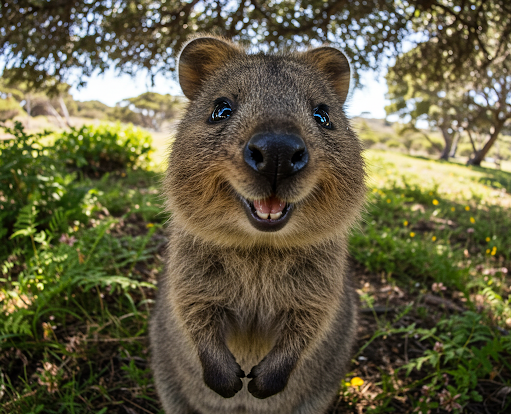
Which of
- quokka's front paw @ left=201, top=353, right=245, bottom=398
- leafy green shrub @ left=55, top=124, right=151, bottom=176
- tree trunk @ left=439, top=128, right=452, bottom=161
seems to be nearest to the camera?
quokka's front paw @ left=201, top=353, right=245, bottom=398

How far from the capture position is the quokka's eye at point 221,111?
81.1 inches

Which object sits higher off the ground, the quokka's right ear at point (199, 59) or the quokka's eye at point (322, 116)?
the quokka's right ear at point (199, 59)

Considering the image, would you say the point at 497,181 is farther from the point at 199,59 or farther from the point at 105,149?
the point at 199,59

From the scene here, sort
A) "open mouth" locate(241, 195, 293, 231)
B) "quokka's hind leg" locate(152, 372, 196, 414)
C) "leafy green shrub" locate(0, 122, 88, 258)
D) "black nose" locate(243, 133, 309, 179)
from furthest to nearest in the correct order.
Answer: "leafy green shrub" locate(0, 122, 88, 258), "quokka's hind leg" locate(152, 372, 196, 414), "open mouth" locate(241, 195, 293, 231), "black nose" locate(243, 133, 309, 179)

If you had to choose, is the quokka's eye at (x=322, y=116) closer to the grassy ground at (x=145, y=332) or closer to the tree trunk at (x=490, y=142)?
the grassy ground at (x=145, y=332)

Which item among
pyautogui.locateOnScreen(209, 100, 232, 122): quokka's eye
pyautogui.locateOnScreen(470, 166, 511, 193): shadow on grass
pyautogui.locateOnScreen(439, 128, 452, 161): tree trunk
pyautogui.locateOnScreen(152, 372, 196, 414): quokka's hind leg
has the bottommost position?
pyautogui.locateOnScreen(439, 128, 452, 161): tree trunk

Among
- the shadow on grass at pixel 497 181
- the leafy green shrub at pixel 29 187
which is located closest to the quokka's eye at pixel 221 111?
the leafy green shrub at pixel 29 187

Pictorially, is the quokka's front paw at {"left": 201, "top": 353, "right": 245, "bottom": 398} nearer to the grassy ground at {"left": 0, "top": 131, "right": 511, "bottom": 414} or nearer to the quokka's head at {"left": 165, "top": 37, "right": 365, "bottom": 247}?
the quokka's head at {"left": 165, "top": 37, "right": 365, "bottom": 247}

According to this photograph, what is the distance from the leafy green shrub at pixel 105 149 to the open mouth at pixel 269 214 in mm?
6530

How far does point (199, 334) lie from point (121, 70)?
21.4 feet

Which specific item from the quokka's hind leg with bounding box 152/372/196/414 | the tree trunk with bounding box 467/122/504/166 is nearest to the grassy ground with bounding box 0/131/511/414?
the quokka's hind leg with bounding box 152/372/196/414

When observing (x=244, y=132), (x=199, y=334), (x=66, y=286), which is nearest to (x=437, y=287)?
(x=199, y=334)

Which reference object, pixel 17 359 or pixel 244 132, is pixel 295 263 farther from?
pixel 17 359

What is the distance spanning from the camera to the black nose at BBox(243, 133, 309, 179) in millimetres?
1504
